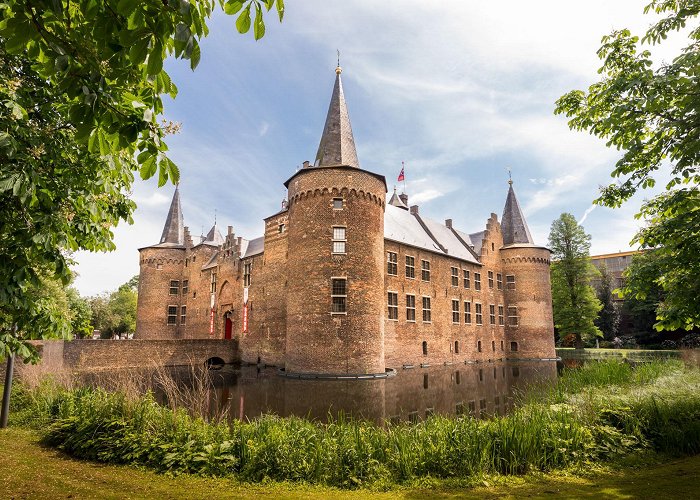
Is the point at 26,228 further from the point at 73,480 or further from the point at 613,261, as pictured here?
the point at 613,261

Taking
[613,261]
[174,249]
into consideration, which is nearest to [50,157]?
[174,249]

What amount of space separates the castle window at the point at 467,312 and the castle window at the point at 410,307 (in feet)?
23.4

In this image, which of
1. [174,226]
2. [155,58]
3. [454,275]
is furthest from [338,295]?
[174,226]

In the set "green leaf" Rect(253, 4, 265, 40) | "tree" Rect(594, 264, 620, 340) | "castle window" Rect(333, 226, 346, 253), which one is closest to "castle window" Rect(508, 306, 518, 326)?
"tree" Rect(594, 264, 620, 340)

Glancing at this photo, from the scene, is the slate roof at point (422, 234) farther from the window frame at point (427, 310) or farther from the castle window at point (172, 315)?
the castle window at point (172, 315)

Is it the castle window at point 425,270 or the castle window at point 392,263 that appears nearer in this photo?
the castle window at point 392,263

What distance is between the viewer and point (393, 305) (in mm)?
26234

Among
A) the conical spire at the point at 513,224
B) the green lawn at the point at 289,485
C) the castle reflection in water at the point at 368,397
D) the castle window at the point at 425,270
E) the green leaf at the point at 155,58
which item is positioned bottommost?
the castle reflection in water at the point at 368,397

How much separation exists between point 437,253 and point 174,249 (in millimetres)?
23032

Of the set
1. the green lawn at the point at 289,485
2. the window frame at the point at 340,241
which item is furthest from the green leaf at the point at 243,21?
the window frame at the point at 340,241

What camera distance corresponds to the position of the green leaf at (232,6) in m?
2.05

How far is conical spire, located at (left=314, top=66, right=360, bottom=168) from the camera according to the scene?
22.4 m

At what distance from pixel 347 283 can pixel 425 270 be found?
10228mm

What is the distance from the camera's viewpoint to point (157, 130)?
250cm
